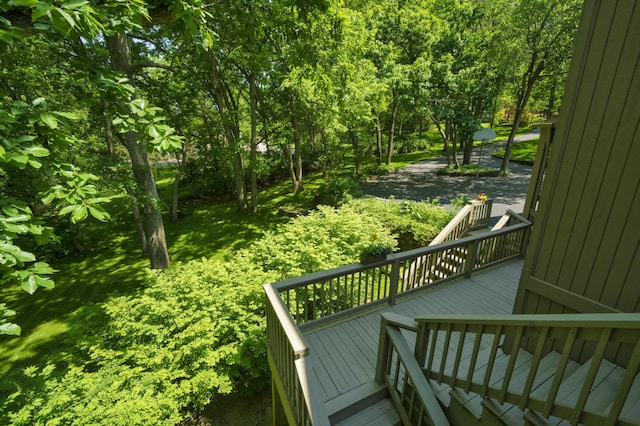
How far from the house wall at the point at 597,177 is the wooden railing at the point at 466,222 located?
424cm

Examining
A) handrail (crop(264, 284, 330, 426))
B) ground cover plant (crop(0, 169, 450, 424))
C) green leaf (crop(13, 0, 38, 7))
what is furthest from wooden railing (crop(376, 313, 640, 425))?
green leaf (crop(13, 0, 38, 7))

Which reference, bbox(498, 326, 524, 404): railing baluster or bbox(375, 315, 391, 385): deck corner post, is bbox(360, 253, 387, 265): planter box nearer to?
bbox(375, 315, 391, 385): deck corner post

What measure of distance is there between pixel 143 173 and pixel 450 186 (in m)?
13.4

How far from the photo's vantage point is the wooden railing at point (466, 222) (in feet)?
22.1

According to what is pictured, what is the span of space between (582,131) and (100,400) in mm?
5892

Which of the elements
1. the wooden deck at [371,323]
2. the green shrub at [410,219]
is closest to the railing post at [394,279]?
the wooden deck at [371,323]

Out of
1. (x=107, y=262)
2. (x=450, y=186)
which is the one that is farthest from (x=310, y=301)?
(x=450, y=186)

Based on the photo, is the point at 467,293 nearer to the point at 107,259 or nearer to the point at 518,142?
the point at 107,259

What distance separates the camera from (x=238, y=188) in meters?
13.2

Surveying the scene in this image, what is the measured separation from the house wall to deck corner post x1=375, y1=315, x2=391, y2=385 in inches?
60.8

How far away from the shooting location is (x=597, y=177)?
2.19 m

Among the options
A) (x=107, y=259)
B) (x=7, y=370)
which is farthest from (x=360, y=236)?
(x=107, y=259)

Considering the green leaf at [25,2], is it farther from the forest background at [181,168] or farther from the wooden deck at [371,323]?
the wooden deck at [371,323]

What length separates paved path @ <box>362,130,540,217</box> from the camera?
11.6 meters
